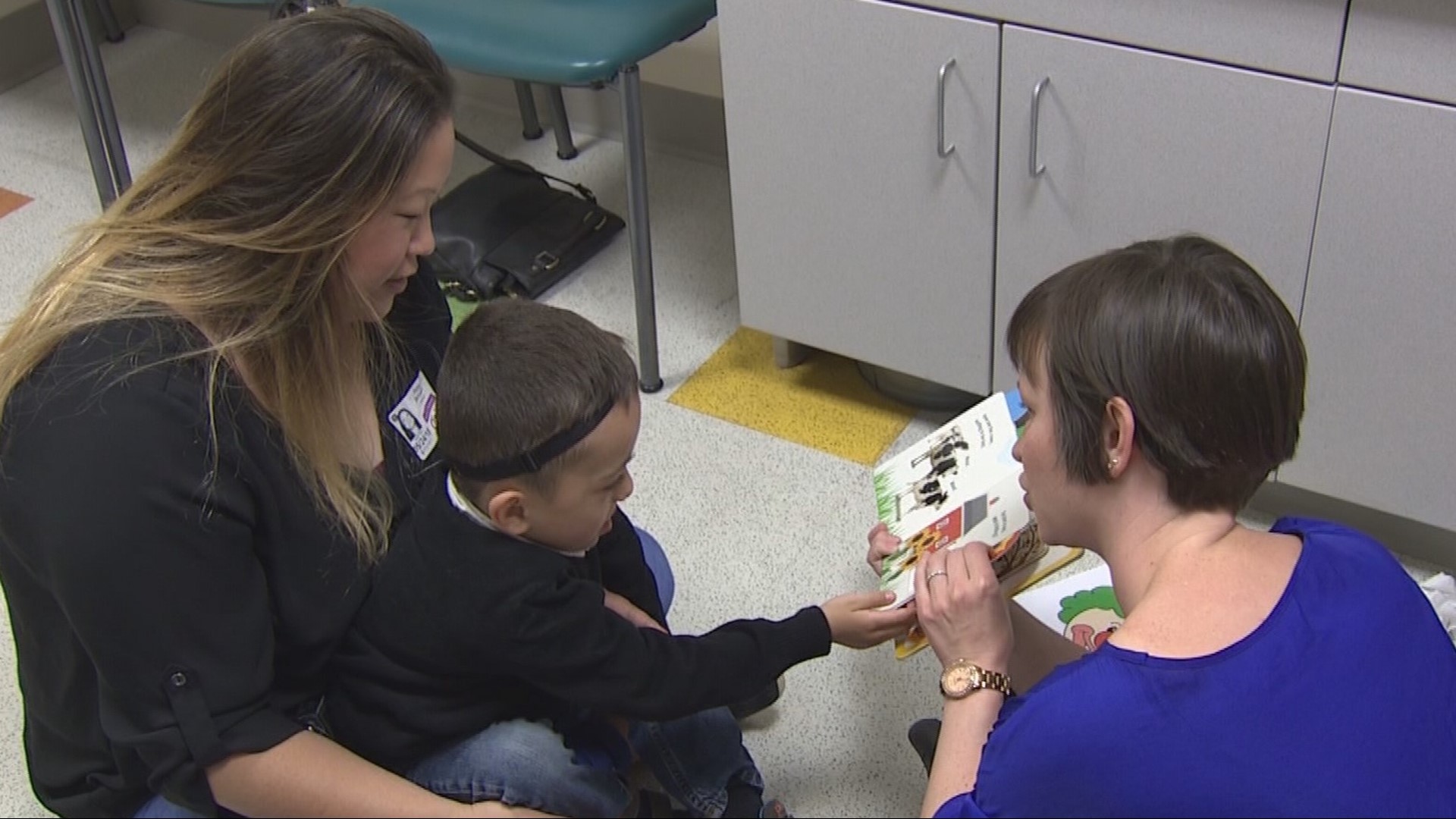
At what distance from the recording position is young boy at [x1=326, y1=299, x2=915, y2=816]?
122cm

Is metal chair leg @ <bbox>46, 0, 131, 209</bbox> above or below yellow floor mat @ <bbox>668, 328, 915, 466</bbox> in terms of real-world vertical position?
above

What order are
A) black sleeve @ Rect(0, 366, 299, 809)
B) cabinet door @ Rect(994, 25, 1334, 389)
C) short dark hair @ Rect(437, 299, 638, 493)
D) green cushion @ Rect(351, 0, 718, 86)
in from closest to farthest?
black sleeve @ Rect(0, 366, 299, 809)
short dark hair @ Rect(437, 299, 638, 493)
cabinet door @ Rect(994, 25, 1334, 389)
green cushion @ Rect(351, 0, 718, 86)

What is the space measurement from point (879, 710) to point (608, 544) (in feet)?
1.32

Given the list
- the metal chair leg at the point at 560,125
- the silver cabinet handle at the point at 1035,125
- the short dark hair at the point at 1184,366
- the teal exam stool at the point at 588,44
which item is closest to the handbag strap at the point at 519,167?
the metal chair leg at the point at 560,125

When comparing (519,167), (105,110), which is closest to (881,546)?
(519,167)

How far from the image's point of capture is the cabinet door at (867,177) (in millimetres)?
1777

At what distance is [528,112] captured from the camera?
9.30ft

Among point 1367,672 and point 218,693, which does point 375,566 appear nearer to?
point 218,693

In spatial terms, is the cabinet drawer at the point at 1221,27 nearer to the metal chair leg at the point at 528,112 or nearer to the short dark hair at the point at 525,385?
the short dark hair at the point at 525,385

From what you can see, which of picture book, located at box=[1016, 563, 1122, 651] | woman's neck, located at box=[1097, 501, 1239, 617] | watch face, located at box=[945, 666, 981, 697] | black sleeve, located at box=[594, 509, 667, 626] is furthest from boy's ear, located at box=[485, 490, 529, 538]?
picture book, located at box=[1016, 563, 1122, 651]

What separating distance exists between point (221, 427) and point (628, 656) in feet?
1.25

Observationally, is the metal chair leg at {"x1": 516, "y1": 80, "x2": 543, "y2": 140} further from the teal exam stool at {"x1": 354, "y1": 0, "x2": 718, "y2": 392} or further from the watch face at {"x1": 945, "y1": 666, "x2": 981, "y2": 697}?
the watch face at {"x1": 945, "y1": 666, "x2": 981, "y2": 697}

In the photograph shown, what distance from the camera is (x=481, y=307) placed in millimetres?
1290

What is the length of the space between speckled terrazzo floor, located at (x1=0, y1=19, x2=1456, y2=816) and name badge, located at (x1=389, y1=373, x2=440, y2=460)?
0.52 metres
